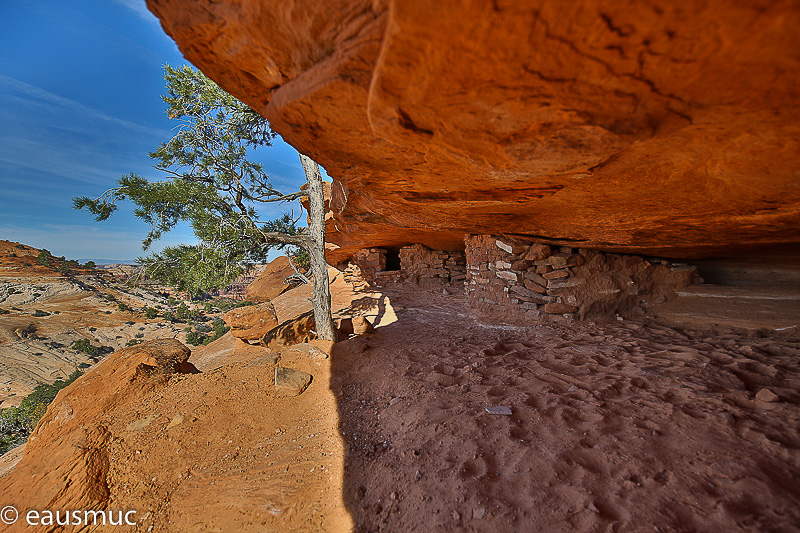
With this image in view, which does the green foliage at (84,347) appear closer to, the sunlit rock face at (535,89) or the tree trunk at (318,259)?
the tree trunk at (318,259)

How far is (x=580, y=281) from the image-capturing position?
4.38m

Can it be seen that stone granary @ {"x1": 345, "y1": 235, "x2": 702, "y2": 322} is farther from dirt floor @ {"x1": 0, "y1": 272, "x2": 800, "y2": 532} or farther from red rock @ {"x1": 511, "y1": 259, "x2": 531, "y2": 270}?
dirt floor @ {"x1": 0, "y1": 272, "x2": 800, "y2": 532}

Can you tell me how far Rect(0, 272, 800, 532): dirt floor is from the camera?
4.69 ft

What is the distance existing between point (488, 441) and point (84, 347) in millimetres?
21350

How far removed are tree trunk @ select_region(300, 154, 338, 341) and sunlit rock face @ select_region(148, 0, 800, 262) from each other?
2.87 m

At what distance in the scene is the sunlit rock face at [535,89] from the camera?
0.97 metres

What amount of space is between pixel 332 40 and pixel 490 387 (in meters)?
2.69

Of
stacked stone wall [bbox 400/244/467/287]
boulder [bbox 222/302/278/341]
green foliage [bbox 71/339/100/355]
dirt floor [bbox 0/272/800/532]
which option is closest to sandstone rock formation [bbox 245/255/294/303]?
boulder [bbox 222/302/278/341]

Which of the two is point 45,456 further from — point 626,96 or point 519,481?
point 626,96

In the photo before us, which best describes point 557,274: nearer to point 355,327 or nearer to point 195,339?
point 355,327

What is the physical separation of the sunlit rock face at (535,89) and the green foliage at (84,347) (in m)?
20.4

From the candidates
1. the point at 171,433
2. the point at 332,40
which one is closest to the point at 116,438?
the point at 171,433

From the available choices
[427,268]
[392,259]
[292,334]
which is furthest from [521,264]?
[392,259]

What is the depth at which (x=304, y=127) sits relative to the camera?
1773 millimetres
